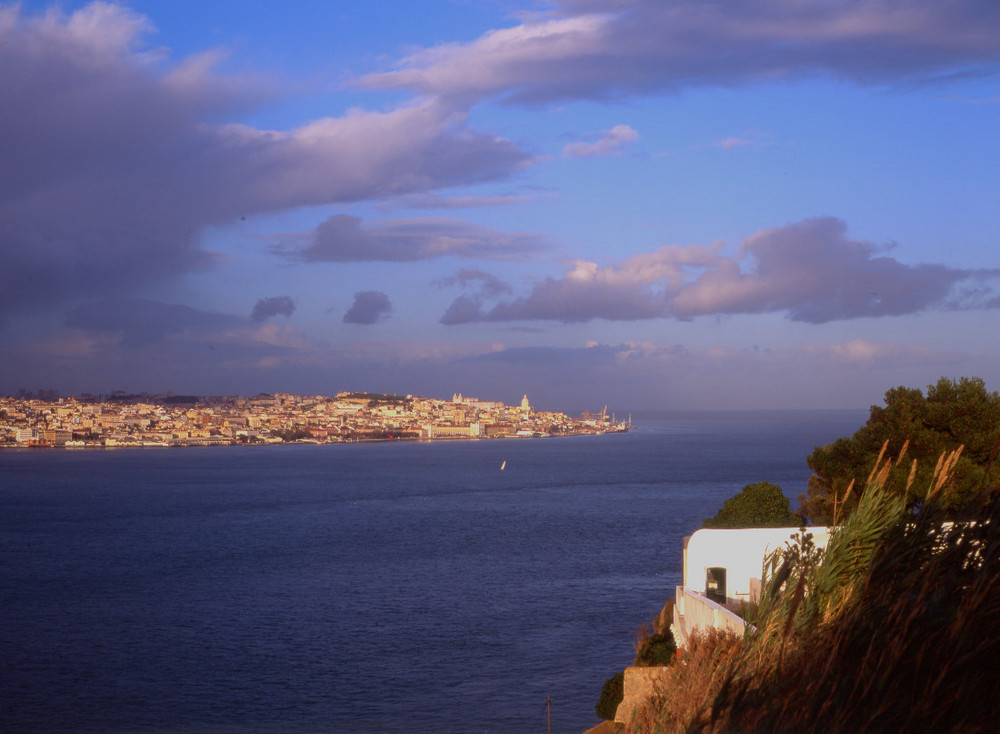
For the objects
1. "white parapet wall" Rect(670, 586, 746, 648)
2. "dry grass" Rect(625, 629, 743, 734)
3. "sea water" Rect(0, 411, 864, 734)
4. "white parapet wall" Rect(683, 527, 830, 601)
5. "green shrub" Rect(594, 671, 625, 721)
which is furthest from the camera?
"sea water" Rect(0, 411, 864, 734)

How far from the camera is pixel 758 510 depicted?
889 inches

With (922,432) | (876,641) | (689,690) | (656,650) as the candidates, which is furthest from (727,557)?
(876,641)

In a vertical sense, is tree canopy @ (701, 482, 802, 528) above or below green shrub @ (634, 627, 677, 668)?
above

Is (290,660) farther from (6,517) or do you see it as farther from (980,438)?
(6,517)

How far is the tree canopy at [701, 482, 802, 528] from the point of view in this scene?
22312 mm

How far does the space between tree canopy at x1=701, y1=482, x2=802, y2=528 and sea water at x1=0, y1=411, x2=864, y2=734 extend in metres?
4.87

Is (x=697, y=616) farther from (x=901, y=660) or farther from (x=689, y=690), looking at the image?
(x=901, y=660)

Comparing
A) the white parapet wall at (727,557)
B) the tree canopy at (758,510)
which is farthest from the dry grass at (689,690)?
the tree canopy at (758,510)

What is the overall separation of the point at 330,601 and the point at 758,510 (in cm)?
1748

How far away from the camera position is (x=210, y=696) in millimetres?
23016

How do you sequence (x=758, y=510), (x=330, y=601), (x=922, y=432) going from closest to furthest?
(x=922, y=432)
(x=758, y=510)
(x=330, y=601)

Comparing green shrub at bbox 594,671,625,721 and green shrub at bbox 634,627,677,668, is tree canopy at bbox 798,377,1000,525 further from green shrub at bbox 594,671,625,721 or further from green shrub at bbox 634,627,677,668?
green shrub at bbox 594,671,625,721

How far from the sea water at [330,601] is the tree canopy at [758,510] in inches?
192

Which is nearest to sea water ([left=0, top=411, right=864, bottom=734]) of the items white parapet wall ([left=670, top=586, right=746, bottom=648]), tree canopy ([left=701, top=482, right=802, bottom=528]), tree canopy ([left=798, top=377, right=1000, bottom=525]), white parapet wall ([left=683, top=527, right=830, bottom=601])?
white parapet wall ([left=670, top=586, right=746, bottom=648])
